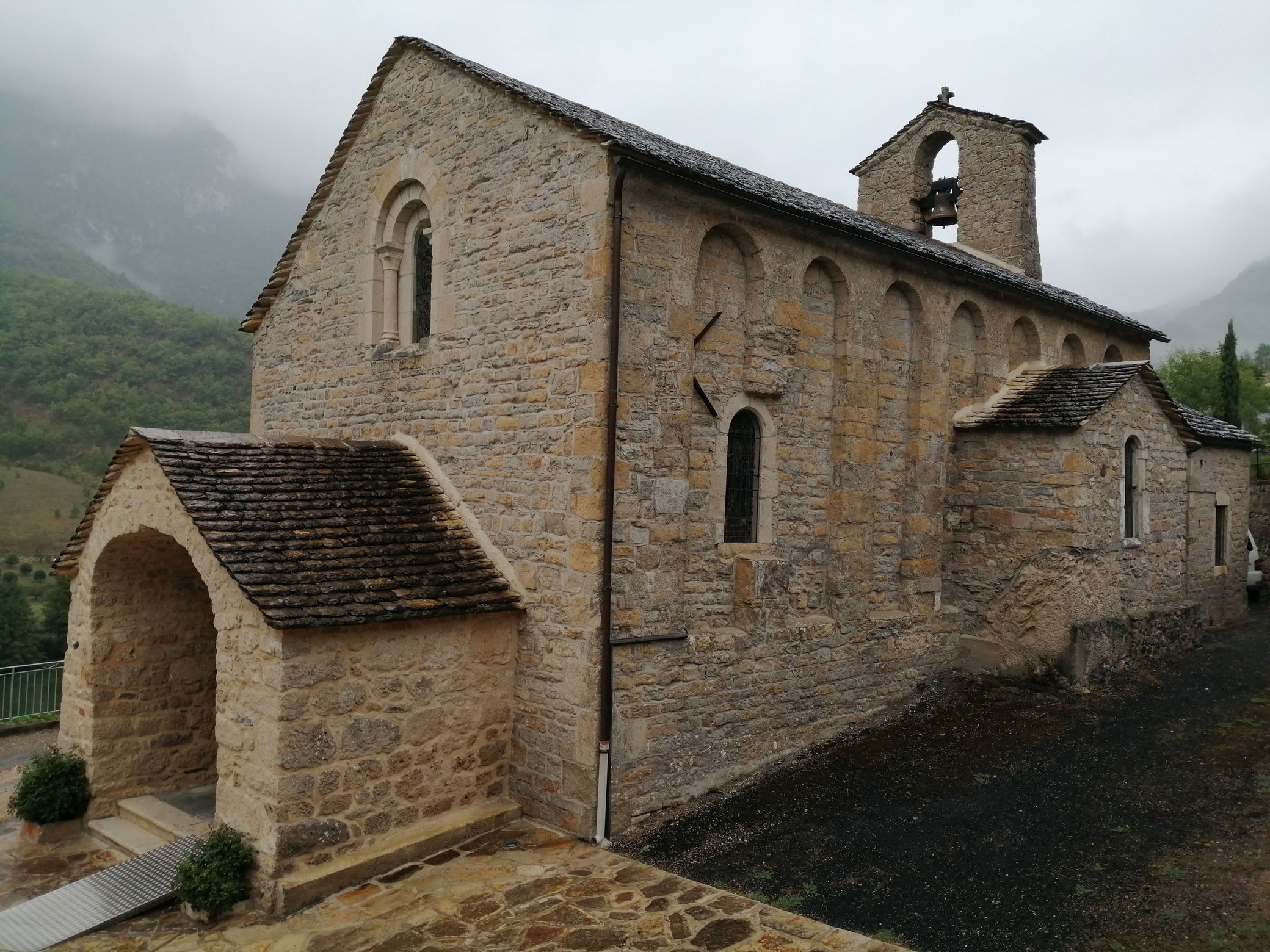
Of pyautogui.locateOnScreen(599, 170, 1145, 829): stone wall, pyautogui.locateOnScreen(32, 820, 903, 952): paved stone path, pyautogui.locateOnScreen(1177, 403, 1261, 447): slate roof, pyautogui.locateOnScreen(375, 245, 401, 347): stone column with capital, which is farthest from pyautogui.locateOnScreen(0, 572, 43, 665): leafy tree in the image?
pyautogui.locateOnScreen(1177, 403, 1261, 447): slate roof

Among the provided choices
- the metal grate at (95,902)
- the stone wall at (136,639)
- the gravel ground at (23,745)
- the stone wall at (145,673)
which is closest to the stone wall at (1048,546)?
the stone wall at (136,639)

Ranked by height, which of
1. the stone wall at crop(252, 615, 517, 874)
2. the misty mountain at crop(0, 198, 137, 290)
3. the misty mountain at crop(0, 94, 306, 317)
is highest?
the misty mountain at crop(0, 94, 306, 317)

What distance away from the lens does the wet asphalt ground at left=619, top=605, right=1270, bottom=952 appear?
5949 mm

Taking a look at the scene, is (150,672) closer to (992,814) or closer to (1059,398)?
(992,814)

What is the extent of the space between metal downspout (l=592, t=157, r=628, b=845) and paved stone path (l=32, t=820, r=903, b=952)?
672 millimetres

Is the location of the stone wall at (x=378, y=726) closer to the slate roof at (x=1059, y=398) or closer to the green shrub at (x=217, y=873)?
the green shrub at (x=217, y=873)

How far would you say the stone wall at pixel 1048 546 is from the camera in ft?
34.8

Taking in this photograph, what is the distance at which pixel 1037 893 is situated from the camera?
609 cm

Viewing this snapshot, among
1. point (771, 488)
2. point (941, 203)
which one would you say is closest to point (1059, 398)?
point (771, 488)

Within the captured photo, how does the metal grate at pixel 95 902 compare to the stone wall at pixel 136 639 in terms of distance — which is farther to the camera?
the stone wall at pixel 136 639

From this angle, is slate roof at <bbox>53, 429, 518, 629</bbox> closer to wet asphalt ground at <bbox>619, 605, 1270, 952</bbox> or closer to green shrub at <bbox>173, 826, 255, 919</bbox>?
green shrub at <bbox>173, 826, 255, 919</bbox>

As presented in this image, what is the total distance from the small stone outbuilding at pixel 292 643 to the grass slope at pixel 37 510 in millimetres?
25952

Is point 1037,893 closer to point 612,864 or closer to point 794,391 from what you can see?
point 612,864

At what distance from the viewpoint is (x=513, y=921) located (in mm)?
5977
